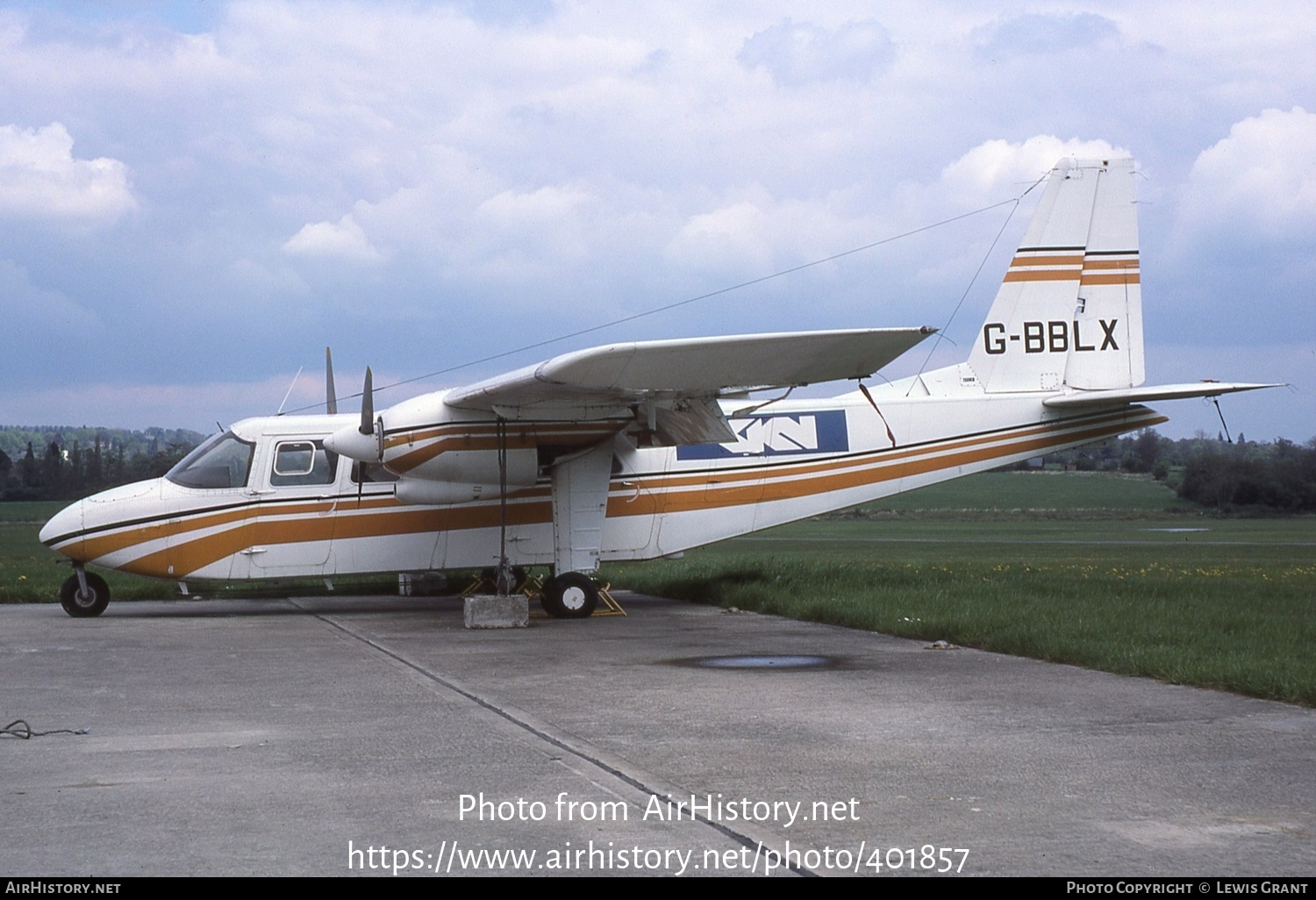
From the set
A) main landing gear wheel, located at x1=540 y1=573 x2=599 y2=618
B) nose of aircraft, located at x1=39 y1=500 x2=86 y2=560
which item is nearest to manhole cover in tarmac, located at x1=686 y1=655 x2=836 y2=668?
main landing gear wheel, located at x1=540 y1=573 x2=599 y2=618

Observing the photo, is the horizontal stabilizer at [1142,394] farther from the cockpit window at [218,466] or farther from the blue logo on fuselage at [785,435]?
the cockpit window at [218,466]

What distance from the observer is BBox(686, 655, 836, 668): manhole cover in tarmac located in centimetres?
1027

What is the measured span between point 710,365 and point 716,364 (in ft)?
0.20

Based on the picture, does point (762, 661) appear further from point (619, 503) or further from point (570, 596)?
point (619, 503)

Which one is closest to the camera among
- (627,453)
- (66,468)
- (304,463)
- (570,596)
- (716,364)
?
(716,364)

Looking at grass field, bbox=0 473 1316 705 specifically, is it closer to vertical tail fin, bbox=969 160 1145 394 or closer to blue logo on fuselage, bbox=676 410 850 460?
blue logo on fuselage, bbox=676 410 850 460

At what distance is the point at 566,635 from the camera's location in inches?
513

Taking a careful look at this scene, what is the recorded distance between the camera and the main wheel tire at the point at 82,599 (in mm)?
15648

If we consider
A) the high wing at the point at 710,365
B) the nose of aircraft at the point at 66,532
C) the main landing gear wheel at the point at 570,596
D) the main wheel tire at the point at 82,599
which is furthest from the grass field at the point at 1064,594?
the nose of aircraft at the point at 66,532

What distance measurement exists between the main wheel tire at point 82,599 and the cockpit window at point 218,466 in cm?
163

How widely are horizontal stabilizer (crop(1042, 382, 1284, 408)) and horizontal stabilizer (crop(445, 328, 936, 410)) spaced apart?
18.0 ft

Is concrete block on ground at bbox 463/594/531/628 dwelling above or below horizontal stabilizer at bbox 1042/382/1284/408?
below

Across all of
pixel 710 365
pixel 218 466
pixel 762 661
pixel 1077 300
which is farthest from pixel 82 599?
pixel 1077 300

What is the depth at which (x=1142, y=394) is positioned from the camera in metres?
16.1
